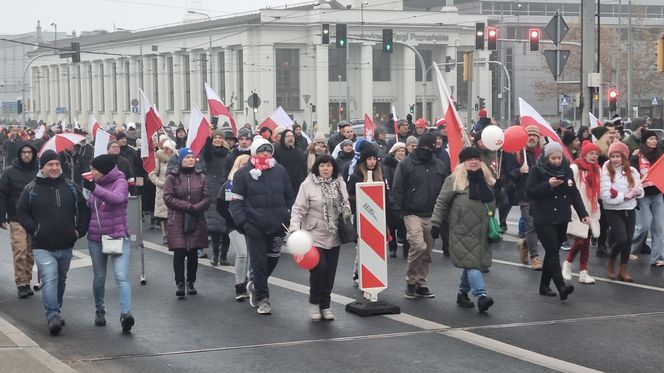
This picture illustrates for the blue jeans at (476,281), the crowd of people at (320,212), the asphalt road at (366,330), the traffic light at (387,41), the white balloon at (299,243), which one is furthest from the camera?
the traffic light at (387,41)

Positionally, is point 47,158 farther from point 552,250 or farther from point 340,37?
point 340,37

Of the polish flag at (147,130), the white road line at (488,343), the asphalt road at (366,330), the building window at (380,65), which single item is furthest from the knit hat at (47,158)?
the building window at (380,65)

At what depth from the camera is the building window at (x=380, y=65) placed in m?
94.1

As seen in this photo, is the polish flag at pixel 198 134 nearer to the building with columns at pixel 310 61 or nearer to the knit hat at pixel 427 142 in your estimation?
the knit hat at pixel 427 142

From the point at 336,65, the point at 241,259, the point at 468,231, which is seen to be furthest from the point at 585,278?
the point at 336,65

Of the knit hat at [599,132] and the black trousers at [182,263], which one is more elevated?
the knit hat at [599,132]

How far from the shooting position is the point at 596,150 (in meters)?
13.1

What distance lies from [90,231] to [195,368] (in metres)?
2.35

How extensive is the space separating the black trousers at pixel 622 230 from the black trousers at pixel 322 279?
3.81m

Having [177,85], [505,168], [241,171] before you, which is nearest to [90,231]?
[241,171]

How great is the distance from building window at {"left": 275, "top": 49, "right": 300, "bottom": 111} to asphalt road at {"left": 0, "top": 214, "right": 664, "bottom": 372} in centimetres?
7626

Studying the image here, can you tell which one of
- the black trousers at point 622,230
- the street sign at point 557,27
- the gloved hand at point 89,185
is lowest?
the black trousers at point 622,230

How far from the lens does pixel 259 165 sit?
11.3 meters

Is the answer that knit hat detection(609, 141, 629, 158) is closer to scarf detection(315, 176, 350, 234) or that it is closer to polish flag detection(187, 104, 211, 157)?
scarf detection(315, 176, 350, 234)
